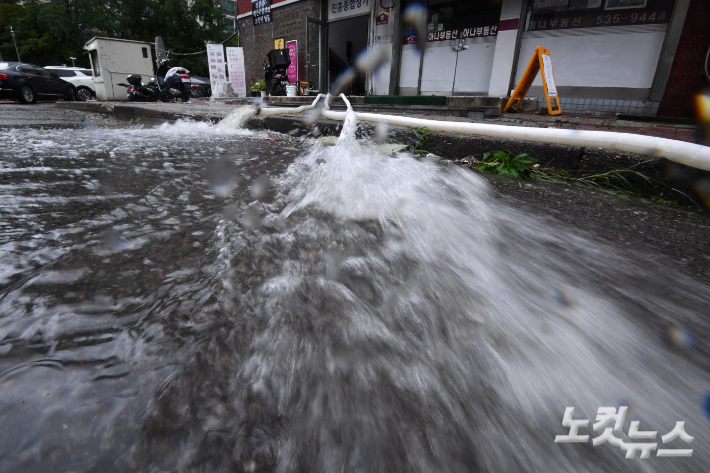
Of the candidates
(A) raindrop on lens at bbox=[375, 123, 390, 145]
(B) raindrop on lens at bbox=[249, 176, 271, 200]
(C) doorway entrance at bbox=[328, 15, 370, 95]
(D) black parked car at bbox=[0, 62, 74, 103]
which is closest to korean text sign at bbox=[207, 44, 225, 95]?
(C) doorway entrance at bbox=[328, 15, 370, 95]

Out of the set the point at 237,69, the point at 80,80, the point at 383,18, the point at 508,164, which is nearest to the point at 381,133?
the point at 508,164

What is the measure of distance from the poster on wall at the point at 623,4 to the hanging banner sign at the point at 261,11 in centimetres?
1020

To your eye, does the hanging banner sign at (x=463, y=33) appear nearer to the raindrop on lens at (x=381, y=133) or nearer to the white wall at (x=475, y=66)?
the white wall at (x=475, y=66)

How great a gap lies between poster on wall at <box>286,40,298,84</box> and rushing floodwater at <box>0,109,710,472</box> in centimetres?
1123

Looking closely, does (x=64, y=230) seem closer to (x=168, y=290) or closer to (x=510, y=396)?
(x=168, y=290)

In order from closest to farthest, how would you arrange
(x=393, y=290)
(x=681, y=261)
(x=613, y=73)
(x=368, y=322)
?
(x=368, y=322), (x=393, y=290), (x=681, y=261), (x=613, y=73)

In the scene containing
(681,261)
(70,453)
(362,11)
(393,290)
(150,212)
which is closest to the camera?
(70,453)

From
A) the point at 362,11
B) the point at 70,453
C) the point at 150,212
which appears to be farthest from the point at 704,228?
the point at 362,11

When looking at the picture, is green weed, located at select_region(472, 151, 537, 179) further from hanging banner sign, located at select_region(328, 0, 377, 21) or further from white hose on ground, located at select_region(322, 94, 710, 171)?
hanging banner sign, located at select_region(328, 0, 377, 21)

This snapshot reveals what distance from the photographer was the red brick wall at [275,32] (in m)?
10.9

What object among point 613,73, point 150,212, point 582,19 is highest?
point 582,19

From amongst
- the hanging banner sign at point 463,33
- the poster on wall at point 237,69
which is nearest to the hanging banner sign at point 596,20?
the hanging banner sign at point 463,33

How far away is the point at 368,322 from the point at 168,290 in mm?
573

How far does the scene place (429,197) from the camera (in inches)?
73.2
